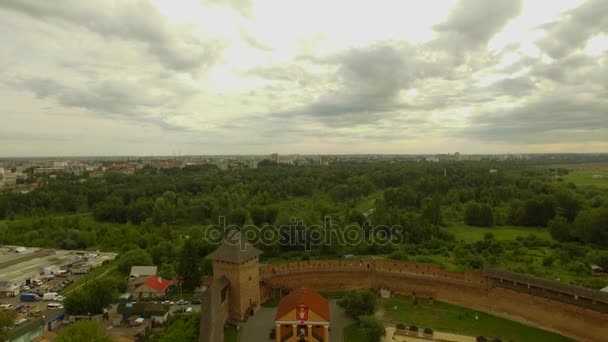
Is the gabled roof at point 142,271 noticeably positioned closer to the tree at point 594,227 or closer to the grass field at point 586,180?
the tree at point 594,227

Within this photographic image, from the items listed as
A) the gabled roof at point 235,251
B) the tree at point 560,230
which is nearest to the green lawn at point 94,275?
the gabled roof at point 235,251

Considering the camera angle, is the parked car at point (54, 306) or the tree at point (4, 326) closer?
the tree at point (4, 326)

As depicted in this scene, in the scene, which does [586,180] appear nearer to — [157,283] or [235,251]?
[235,251]

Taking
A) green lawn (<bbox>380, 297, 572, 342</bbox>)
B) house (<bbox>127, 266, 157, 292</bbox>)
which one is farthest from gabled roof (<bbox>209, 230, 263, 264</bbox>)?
house (<bbox>127, 266, 157, 292</bbox>)

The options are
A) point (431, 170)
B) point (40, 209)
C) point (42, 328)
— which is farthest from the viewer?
point (431, 170)

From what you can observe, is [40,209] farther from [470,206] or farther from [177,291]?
[470,206]

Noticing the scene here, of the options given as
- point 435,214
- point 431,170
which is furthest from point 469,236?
point 431,170

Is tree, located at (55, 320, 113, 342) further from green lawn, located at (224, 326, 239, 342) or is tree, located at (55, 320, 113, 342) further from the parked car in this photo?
the parked car
